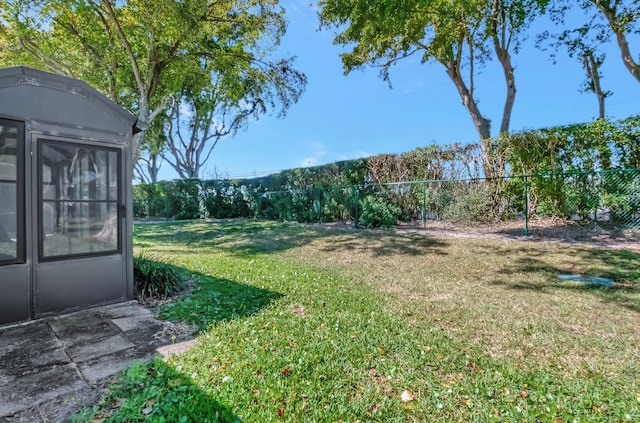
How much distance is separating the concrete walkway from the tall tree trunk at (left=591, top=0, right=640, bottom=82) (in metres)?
11.6

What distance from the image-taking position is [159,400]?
1.80m

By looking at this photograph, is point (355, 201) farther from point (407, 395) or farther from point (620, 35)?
point (620, 35)

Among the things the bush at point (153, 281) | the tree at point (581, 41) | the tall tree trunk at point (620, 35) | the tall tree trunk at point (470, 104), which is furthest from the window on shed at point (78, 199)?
the tree at point (581, 41)

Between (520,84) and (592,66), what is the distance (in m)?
3.62

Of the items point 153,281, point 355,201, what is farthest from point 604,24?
point 153,281

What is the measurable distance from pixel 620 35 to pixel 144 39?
12368mm

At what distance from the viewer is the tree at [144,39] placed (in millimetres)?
7312

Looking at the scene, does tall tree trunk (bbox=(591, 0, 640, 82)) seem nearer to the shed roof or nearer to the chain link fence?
the chain link fence

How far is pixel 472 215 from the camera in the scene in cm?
789

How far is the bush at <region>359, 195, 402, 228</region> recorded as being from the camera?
8.82 meters

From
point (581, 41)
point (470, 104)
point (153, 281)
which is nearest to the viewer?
point (153, 281)

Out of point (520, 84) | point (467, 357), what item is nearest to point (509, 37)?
point (520, 84)

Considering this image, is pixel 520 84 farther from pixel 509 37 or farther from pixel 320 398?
pixel 320 398

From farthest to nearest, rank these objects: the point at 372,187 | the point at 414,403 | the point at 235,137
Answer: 1. the point at 235,137
2. the point at 372,187
3. the point at 414,403
